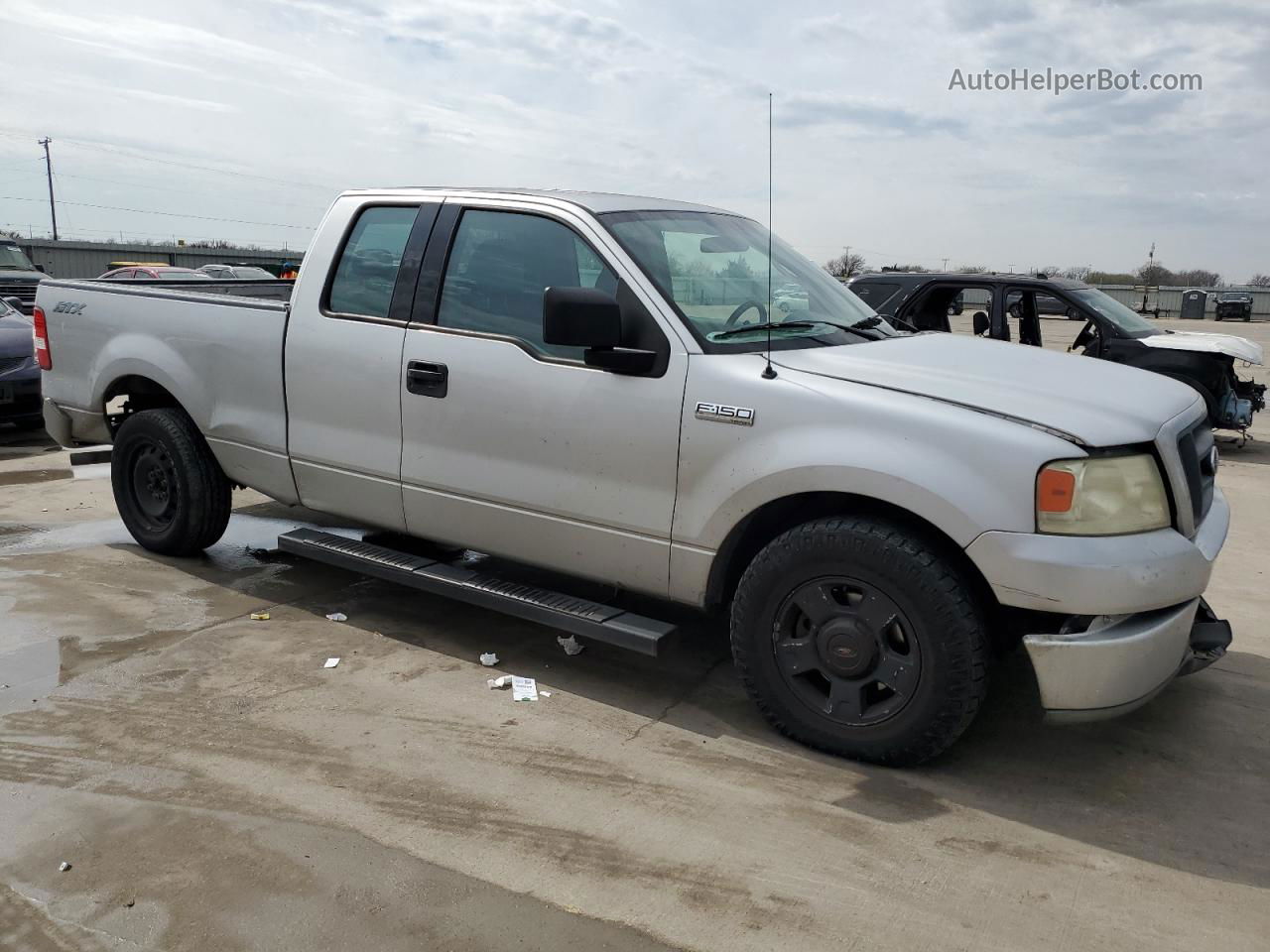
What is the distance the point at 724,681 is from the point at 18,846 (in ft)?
8.40

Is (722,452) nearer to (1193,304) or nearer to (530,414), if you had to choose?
(530,414)

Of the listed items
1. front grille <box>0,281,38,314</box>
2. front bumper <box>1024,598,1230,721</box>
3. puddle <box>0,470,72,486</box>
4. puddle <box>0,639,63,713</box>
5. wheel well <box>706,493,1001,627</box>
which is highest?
front grille <box>0,281,38,314</box>

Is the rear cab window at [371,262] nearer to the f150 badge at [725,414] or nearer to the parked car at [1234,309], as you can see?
the f150 badge at [725,414]

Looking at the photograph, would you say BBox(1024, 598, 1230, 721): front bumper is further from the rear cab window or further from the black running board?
the rear cab window

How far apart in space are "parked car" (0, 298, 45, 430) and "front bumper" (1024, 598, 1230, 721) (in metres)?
9.70

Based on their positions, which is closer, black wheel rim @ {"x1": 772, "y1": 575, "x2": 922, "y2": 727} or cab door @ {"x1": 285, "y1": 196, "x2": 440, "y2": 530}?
black wheel rim @ {"x1": 772, "y1": 575, "x2": 922, "y2": 727}

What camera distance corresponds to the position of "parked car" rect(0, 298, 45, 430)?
982 cm

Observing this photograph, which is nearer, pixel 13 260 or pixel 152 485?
pixel 152 485

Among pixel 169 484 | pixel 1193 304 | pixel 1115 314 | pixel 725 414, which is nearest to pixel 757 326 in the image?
pixel 725 414

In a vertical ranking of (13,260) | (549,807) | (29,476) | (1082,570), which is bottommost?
(549,807)

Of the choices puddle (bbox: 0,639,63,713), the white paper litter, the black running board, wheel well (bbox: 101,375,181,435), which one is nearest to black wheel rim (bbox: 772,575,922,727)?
the black running board

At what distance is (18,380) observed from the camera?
989 centimetres

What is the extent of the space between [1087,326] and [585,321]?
8.24 meters

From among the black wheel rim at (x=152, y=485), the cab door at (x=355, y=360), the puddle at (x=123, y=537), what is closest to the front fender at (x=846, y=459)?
the cab door at (x=355, y=360)
